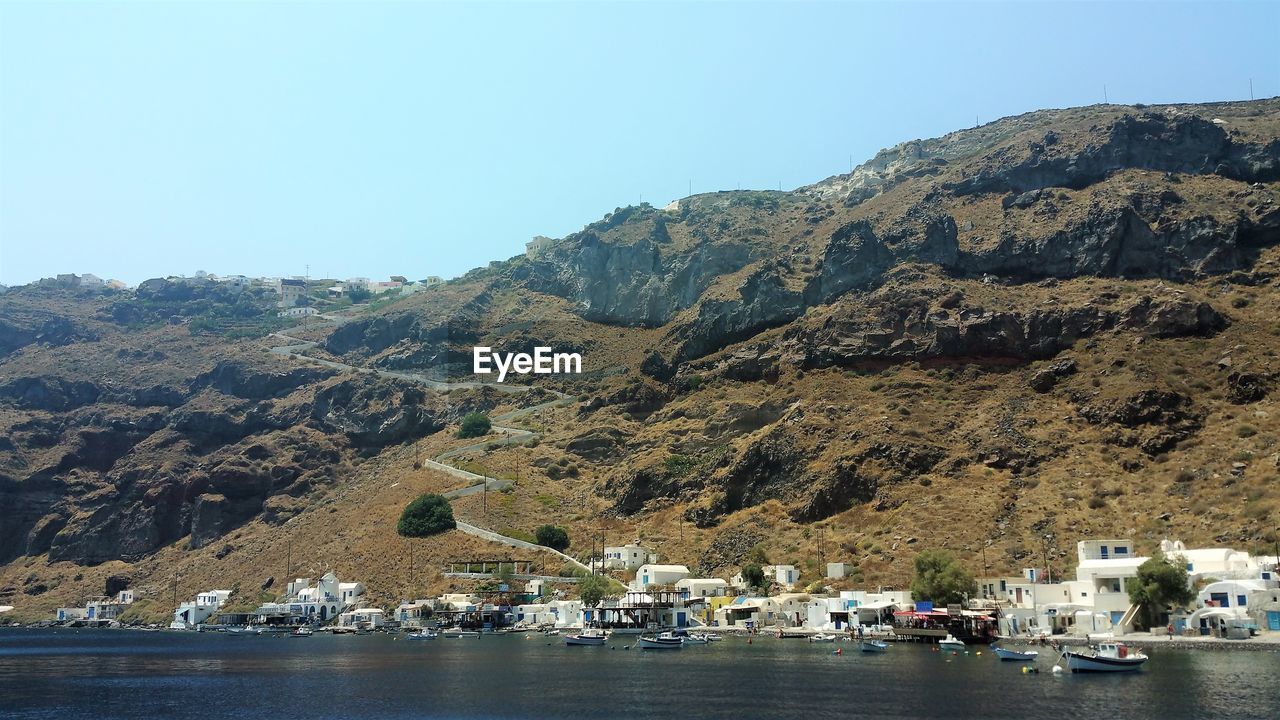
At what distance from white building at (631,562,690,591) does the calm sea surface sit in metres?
17.8

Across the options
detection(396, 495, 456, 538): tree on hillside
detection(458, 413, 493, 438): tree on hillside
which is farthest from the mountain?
detection(458, 413, 493, 438): tree on hillside

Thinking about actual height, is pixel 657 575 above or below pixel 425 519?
below

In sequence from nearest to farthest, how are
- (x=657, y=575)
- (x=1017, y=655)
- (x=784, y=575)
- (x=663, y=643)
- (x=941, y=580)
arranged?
(x=1017, y=655)
(x=941, y=580)
(x=663, y=643)
(x=784, y=575)
(x=657, y=575)

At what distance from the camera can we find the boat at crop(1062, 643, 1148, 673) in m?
60.4

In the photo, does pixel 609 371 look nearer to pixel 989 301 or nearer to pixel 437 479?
pixel 437 479

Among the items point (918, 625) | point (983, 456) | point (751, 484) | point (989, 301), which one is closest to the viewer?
point (918, 625)

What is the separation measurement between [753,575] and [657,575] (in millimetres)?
10442

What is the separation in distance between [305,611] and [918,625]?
74340mm

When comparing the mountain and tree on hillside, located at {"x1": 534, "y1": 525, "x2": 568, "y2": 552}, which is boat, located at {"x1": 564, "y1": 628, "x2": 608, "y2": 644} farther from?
tree on hillside, located at {"x1": 534, "y1": 525, "x2": 568, "y2": 552}

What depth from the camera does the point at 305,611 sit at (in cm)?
12644

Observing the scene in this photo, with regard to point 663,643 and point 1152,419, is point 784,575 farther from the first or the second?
point 1152,419

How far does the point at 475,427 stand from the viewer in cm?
16412

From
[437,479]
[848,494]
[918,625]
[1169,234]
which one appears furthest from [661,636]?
[1169,234]

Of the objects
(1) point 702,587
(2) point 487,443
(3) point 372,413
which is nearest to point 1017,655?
(1) point 702,587
